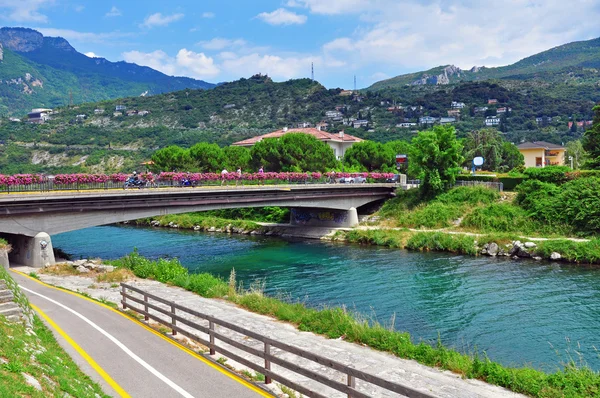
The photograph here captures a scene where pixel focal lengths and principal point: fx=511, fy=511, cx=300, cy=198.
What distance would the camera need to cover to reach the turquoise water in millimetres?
20109

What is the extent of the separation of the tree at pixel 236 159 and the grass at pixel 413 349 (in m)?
56.0

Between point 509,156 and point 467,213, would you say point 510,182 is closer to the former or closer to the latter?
point 467,213

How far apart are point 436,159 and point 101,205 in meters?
36.1

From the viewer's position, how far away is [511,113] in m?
165

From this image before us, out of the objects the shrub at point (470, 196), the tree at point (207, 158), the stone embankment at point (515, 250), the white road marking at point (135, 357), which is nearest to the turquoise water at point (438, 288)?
the stone embankment at point (515, 250)

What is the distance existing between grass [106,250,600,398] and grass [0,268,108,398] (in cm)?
371

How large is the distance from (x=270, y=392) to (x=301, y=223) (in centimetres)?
4956

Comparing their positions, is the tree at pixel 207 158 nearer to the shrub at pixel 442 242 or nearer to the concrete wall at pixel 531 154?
the shrub at pixel 442 242

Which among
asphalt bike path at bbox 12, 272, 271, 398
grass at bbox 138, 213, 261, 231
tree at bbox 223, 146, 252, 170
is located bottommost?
grass at bbox 138, 213, 261, 231

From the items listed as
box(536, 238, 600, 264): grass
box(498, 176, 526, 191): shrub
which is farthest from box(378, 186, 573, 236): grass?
box(536, 238, 600, 264): grass

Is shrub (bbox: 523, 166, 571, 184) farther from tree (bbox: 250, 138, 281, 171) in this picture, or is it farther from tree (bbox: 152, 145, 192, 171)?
tree (bbox: 152, 145, 192, 171)

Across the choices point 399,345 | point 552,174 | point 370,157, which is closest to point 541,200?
point 552,174

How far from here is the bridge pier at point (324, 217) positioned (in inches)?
2270

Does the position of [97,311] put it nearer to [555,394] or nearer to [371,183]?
[555,394]
